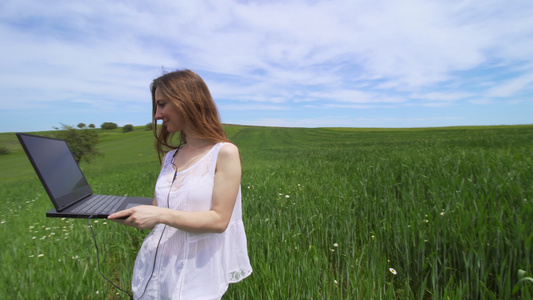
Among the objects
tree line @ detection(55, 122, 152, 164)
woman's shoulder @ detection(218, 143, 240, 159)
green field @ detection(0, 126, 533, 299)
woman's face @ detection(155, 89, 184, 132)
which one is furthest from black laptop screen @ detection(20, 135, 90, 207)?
tree line @ detection(55, 122, 152, 164)

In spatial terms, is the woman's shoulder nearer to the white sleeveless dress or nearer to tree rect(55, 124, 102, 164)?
the white sleeveless dress

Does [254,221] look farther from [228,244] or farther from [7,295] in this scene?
[7,295]

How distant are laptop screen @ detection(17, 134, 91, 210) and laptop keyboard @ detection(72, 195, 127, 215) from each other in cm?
7

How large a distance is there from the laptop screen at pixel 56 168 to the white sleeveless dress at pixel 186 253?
1.61 ft

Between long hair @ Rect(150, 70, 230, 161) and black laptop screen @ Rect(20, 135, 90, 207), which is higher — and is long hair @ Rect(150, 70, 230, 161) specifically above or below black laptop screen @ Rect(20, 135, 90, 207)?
above

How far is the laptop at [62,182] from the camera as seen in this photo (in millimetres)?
1197

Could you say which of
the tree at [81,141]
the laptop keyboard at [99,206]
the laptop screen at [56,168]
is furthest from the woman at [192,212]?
the tree at [81,141]

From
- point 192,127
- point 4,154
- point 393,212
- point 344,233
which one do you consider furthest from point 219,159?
point 4,154

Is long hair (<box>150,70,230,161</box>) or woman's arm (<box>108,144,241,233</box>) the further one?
long hair (<box>150,70,230,161</box>)

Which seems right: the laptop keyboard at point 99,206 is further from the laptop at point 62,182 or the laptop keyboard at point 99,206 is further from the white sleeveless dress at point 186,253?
the white sleeveless dress at point 186,253

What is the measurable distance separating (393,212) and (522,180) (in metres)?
2.09

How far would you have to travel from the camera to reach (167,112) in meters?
1.32

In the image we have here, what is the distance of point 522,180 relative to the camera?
11.1 feet

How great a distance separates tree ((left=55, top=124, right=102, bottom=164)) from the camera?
84.8ft
